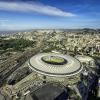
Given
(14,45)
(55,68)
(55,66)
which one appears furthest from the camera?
(14,45)

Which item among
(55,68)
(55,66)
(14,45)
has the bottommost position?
(14,45)

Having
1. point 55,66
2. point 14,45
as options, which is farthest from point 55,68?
point 14,45

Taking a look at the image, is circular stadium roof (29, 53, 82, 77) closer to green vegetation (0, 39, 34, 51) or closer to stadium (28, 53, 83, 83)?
stadium (28, 53, 83, 83)

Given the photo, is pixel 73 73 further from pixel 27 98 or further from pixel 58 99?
pixel 27 98

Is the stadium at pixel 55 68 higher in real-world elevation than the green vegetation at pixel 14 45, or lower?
higher

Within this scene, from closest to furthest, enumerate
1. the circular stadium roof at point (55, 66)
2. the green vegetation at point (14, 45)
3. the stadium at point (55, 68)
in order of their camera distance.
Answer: the stadium at point (55, 68), the circular stadium roof at point (55, 66), the green vegetation at point (14, 45)

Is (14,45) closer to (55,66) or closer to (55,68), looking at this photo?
(55,66)

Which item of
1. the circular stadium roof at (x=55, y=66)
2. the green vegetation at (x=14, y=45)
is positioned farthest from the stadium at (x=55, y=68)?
the green vegetation at (x=14, y=45)

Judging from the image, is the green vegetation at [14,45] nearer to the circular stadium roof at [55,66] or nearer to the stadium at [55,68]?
the circular stadium roof at [55,66]

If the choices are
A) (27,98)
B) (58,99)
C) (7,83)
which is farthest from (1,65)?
(58,99)

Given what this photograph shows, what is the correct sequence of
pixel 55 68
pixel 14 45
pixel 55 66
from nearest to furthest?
pixel 55 68 < pixel 55 66 < pixel 14 45

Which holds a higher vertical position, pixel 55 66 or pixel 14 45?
pixel 55 66

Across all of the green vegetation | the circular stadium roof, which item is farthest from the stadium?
the green vegetation
